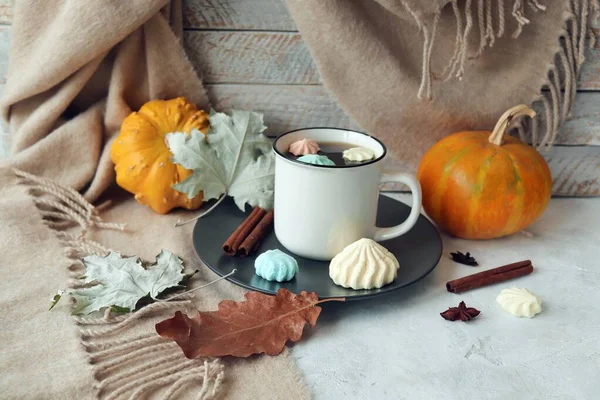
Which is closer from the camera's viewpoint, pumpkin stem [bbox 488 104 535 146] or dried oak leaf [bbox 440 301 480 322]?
dried oak leaf [bbox 440 301 480 322]

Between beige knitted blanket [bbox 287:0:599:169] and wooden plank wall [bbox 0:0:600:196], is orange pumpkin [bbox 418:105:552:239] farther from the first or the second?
wooden plank wall [bbox 0:0:600:196]

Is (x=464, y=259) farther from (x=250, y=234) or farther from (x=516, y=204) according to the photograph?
(x=250, y=234)

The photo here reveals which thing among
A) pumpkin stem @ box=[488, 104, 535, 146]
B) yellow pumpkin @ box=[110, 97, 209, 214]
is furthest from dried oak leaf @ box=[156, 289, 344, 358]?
pumpkin stem @ box=[488, 104, 535, 146]

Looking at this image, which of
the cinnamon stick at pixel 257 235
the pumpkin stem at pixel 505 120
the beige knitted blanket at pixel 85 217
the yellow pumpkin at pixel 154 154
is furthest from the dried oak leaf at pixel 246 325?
the pumpkin stem at pixel 505 120

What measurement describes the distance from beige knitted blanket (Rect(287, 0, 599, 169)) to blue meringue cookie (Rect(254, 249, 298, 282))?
39 centimetres

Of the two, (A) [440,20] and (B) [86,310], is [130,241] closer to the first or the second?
(B) [86,310]

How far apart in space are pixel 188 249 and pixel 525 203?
55cm

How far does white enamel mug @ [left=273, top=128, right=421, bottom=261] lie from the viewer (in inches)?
32.9

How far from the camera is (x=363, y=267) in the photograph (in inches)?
32.1

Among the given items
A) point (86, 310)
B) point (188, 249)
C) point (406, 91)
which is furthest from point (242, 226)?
point (406, 91)

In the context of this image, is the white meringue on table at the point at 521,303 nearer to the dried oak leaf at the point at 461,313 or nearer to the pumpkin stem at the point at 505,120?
the dried oak leaf at the point at 461,313

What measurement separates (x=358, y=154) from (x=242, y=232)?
0.70ft

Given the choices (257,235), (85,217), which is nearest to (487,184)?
(257,235)

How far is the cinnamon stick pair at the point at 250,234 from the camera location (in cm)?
90
